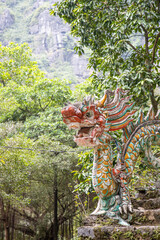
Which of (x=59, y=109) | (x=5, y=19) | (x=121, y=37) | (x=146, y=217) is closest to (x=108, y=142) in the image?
(x=146, y=217)

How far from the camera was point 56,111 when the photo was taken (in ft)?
35.7

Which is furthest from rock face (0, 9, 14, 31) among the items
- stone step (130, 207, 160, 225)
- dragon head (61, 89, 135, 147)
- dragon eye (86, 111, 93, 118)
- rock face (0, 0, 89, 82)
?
stone step (130, 207, 160, 225)

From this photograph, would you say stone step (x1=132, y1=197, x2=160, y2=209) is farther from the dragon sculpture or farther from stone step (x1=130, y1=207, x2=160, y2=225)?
the dragon sculpture

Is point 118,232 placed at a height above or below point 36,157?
below

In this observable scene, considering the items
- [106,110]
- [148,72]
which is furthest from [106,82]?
[106,110]

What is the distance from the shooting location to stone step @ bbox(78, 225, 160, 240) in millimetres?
2301

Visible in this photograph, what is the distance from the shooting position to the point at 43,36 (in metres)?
40.5

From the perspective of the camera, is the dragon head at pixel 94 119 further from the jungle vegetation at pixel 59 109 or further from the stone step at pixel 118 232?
the jungle vegetation at pixel 59 109

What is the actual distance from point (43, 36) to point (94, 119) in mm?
40302

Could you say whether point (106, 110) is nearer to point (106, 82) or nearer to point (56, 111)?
point (106, 82)

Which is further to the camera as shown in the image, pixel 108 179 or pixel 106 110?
pixel 106 110

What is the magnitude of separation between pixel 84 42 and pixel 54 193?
548 centimetres

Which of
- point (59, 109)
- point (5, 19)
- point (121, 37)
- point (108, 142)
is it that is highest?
point (5, 19)

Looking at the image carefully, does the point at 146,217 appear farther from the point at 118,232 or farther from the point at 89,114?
the point at 89,114
